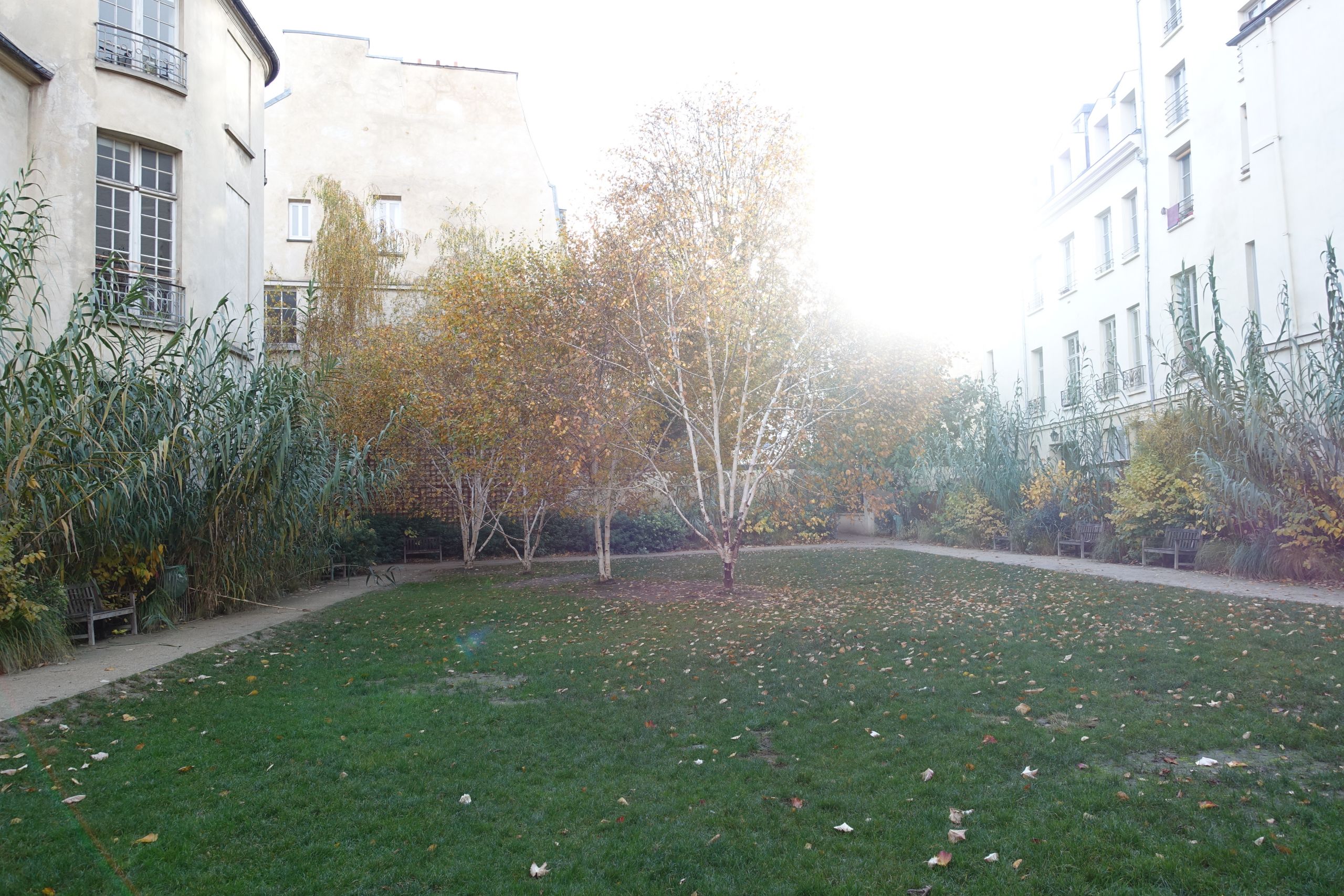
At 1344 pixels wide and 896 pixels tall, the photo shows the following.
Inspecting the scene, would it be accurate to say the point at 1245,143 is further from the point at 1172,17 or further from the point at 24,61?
the point at 24,61

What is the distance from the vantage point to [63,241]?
1248 cm

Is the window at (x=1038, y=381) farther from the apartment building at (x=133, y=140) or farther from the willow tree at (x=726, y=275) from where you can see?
the apartment building at (x=133, y=140)

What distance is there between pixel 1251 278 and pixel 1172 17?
7.08 metres

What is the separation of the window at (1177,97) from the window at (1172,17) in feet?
2.87

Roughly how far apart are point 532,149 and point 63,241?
16.4 metres

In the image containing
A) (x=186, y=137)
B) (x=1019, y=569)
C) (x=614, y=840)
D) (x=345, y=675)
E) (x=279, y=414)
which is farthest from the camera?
(x=1019, y=569)

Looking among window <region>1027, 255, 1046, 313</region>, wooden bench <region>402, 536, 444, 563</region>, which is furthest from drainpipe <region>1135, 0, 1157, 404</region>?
wooden bench <region>402, 536, 444, 563</region>

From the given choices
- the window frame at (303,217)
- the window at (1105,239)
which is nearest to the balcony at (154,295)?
the window frame at (303,217)

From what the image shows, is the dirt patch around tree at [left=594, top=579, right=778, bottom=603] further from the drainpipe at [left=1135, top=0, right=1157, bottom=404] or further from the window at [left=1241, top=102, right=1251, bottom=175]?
the window at [left=1241, top=102, right=1251, bottom=175]

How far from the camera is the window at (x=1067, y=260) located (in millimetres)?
24359

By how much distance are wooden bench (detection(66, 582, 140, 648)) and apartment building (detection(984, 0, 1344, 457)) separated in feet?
50.7

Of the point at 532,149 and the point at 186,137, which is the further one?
the point at 532,149

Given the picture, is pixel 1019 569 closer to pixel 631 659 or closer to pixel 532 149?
pixel 631 659

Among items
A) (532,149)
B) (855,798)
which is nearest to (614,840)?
(855,798)
